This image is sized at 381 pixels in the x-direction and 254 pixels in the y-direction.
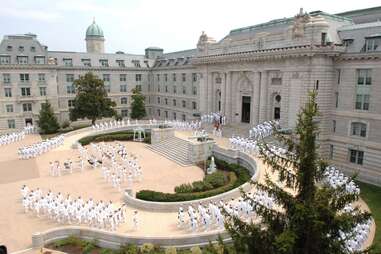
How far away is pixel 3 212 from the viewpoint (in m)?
23.6

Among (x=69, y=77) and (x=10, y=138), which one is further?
(x=69, y=77)

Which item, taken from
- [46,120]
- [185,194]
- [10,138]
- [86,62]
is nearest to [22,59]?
[86,62]

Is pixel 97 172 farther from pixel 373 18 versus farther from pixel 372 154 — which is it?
pixel 373 18

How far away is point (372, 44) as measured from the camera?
31.7 meters

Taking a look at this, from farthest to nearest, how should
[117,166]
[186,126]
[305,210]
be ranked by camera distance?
[186,126] → [117,166] → [305,210]

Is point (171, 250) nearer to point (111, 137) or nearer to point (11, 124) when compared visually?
point (111, 137)

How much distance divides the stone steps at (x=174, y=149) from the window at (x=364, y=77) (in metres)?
20.7

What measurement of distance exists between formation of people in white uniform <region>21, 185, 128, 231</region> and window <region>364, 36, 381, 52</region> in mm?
28922

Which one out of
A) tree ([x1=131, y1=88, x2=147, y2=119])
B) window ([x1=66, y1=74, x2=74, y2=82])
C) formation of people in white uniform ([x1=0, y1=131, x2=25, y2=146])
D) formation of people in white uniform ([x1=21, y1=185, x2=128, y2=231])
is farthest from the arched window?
formation of people in white uniform ([x1=21, y1=185, x2=128, y2=231])

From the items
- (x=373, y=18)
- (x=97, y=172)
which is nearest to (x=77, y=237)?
(x=97, y=172)

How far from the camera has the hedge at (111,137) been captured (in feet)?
155

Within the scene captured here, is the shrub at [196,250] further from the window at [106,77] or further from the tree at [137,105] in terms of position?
the window at [106,77]

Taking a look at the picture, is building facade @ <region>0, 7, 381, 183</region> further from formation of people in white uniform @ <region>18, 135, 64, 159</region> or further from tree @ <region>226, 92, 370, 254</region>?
tree @ <region>226, 92, 370, 254</region>

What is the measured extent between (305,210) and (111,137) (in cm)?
4418
